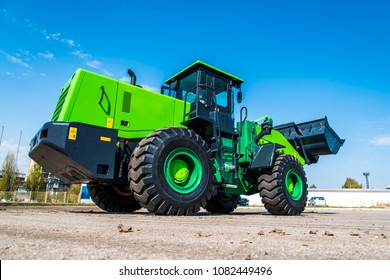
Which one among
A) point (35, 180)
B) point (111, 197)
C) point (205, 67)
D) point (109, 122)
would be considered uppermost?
point (205, 67)

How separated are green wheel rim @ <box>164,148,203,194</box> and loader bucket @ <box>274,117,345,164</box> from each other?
5324 millimetres

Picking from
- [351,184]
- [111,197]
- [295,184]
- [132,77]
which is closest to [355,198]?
[351,184]

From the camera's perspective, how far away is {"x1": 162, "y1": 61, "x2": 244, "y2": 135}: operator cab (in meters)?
7.04

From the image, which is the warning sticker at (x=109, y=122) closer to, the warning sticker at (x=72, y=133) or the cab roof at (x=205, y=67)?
the warning sticker at (x=72, y=133)

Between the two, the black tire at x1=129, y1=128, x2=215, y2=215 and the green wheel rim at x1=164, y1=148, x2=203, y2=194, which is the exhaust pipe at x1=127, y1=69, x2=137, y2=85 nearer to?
the black tire at x1=129, y1=128, x2=215, y2=215

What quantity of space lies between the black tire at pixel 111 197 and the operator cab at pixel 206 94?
7.86 ft

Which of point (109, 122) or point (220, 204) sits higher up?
point (109, 122)

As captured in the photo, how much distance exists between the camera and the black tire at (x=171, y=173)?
502 cm

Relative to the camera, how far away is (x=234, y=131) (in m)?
7.96

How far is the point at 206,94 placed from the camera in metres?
7.47

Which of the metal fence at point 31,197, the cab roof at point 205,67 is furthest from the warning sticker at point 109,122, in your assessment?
the metal fence at point 31,197

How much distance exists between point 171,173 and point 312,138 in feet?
19.6

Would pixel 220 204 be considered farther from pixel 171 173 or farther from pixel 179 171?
pixel 171 173

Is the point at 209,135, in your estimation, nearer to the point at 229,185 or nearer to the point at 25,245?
the point at 229,185
